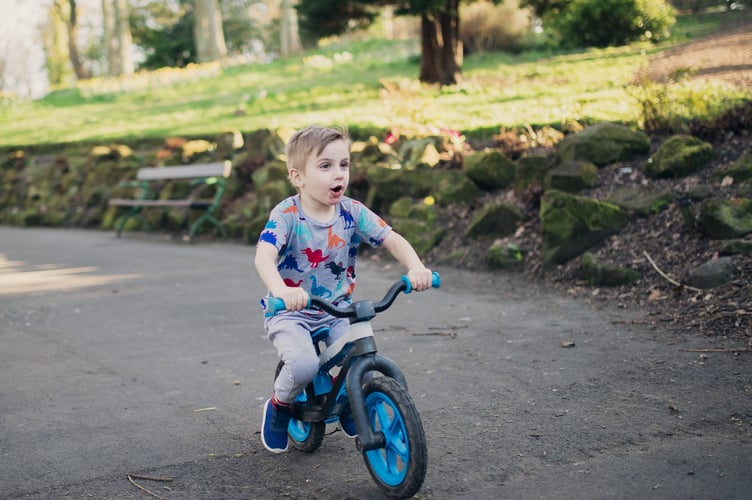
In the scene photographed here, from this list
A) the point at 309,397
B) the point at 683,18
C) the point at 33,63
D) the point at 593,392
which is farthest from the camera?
the point at 33,63

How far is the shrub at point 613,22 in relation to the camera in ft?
63.4

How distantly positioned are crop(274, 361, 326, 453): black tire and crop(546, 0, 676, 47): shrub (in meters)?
16.3

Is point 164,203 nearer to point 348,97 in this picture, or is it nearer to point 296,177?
point 348,97

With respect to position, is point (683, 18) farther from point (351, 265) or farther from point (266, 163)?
point (351, 265)

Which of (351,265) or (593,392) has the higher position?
(351,265)

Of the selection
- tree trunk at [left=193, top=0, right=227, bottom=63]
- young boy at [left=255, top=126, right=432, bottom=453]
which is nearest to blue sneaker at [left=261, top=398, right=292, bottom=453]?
young boy at [left=255, top=126, right=432, bottom=453]

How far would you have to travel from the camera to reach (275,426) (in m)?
4.03

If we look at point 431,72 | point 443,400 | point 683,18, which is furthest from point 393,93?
point 443,400

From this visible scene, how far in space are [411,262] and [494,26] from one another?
20.1m

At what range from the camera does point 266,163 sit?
45.1 ft

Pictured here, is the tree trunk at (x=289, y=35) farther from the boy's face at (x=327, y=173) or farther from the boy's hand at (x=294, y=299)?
the boy's hand at (x=294, y=299)

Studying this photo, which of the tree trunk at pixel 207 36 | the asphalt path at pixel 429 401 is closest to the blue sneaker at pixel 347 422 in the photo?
the asphalt path at pixel 429 401

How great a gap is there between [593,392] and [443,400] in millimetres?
829

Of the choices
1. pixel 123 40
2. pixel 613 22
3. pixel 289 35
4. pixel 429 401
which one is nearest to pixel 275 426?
pixel 429 401
